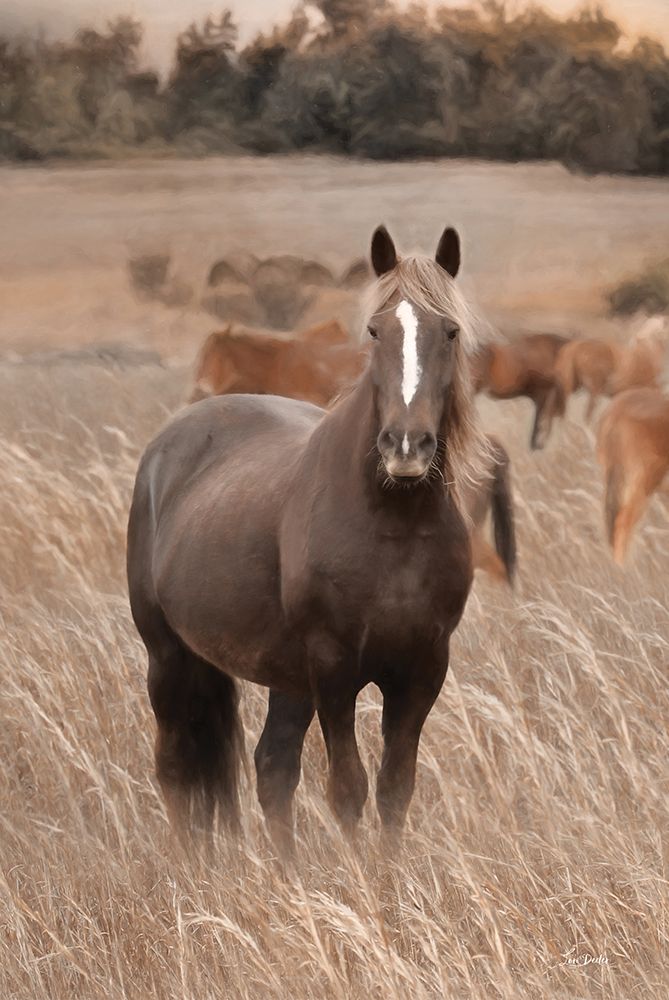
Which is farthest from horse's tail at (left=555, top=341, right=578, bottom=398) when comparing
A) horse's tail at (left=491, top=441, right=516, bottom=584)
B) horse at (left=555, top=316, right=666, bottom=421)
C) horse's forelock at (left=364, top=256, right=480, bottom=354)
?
horse's forelock at (left=364, top=256, right=480, bottom=354)

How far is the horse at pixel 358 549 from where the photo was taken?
2.81 metres

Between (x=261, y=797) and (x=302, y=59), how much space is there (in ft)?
29.8

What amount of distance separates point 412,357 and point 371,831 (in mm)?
1250

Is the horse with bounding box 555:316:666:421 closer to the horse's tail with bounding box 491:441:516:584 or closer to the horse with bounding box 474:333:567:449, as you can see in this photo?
the horse with bounding box 474:333:567:449

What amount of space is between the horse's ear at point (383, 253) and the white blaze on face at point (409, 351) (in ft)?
0.67

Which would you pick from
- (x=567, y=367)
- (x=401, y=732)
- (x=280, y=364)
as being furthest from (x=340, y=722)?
(x=567, y=367)

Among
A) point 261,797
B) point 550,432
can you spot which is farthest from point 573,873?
point 550,432

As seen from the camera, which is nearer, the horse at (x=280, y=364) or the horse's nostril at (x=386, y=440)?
the horse's nostril at (x=386, y=440)

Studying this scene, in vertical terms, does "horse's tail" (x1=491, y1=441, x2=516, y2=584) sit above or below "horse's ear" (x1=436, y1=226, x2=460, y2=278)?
below

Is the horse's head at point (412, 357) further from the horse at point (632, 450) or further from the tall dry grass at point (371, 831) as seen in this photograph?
the horse at point (632, 450)

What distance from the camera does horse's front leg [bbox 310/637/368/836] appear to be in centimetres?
295

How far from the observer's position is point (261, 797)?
363cm

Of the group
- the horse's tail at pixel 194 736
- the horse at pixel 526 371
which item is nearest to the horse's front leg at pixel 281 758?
the horse's tail at pixel 194 736
